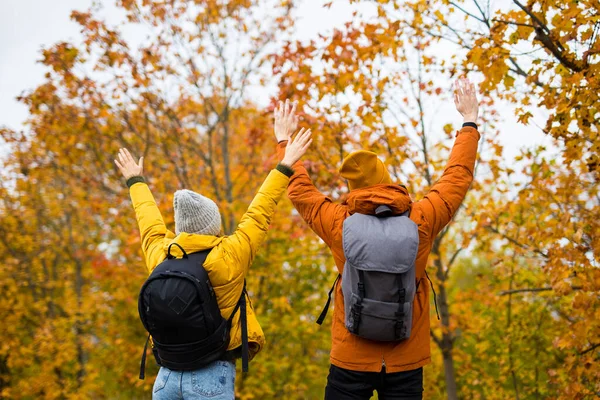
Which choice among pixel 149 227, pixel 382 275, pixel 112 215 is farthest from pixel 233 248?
pixel 112 215

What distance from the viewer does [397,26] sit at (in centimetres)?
479

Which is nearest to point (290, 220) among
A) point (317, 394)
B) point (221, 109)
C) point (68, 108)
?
point (221, 109)

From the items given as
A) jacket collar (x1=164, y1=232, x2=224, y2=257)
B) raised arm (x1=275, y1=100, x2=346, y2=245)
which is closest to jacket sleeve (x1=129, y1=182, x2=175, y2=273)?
jacket collar (x1=164, y1=232, x2=224, y2=257)

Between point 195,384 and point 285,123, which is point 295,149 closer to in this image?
point 285,123

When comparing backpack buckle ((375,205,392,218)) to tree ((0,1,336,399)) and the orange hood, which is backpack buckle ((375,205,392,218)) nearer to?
the orange hood

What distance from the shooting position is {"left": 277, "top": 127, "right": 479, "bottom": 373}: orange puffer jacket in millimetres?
2490

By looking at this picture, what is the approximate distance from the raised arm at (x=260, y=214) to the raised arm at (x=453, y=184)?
0.73 meters

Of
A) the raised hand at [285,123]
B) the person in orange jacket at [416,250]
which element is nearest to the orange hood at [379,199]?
the person in orange jacket at [416,250]

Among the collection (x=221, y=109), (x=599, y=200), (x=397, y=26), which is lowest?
(x=599, y=200)

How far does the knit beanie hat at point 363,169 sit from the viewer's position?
2.60 meters

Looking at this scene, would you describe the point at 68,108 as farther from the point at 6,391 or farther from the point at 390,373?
the point at 390,373

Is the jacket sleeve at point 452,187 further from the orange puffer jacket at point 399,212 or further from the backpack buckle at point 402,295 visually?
the backpack buckle at point 402,295

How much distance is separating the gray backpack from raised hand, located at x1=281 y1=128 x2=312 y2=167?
579 millimetres

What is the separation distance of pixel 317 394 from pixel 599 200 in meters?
7.41
